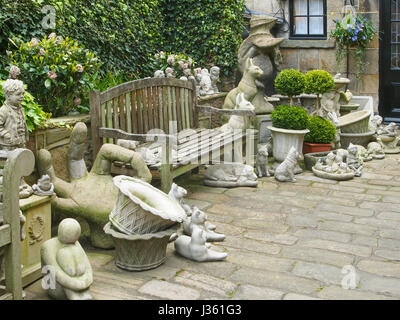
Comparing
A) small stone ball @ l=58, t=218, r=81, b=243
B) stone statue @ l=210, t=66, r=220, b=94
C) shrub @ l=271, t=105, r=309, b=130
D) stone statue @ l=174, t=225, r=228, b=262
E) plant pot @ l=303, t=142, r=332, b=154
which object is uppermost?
stone statue @ l=210, t=66, r=220, b=94

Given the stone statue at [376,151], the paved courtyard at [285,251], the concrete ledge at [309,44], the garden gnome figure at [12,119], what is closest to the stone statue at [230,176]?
the paved courtyard at [285,251]

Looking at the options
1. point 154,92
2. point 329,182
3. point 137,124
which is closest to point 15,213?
point 137,124

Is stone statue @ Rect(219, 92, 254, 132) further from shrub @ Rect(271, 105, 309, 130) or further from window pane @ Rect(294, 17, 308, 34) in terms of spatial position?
window pane @ Rect(294, 17, 308, 34)

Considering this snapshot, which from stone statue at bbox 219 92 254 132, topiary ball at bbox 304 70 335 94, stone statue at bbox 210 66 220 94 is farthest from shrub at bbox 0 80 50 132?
topiary ball at bbox 304 70 335 94

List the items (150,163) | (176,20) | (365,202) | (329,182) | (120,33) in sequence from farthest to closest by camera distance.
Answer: (176,20)
(120,33)
(329,182)
(365,202)
(150,163)

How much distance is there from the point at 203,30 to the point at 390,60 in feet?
12.5

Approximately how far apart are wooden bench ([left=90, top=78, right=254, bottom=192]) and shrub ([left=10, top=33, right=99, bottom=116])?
0.25 meters

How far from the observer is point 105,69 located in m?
7.94

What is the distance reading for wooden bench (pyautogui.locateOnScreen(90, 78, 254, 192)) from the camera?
233 inches

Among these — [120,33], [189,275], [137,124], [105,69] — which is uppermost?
[120,33]

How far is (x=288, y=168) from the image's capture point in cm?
753

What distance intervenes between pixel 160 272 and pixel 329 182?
3664 mm

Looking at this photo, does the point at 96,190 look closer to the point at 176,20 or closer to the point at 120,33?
the point at 120,33

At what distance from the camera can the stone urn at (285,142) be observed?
8.02m
